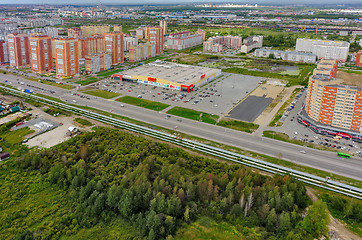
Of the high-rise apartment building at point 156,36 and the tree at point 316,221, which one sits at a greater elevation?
the high-rise apartment building at point 156,36

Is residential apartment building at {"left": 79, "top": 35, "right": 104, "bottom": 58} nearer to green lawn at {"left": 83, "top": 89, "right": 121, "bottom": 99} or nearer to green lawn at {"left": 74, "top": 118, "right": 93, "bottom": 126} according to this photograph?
green lawn at {"left": 83, "top": 89, "right": 121, "bottom": 99}

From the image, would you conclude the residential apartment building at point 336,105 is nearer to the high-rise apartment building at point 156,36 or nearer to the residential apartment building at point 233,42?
the high-rise apartment building at point 156,36

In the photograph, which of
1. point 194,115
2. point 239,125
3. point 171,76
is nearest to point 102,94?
point 171,76

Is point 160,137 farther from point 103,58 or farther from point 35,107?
point 103,58

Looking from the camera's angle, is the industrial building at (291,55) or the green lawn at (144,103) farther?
the industrial building at (291,55)

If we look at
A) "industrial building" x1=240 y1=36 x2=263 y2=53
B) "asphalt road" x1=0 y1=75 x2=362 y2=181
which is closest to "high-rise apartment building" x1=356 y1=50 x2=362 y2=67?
"industrial building" x1=240 y1=36 x2=263 y2=53

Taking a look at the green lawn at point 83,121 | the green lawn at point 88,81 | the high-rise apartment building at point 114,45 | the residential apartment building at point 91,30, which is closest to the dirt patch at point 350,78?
the green lawn at point 83,121

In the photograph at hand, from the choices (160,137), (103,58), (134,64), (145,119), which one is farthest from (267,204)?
(134,64)
